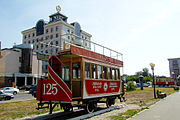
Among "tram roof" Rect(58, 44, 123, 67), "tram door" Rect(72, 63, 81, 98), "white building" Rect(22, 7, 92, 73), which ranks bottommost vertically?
"tram door" Rect(72, 63, 81, 98)

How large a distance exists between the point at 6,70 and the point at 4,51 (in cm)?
485

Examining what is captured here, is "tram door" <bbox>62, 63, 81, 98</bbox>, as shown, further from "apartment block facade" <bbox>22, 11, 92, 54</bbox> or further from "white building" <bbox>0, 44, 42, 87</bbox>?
"apartment block facade" <bbox>22, 11, 92, 54</bbox>

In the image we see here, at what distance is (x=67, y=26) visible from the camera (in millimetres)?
65375

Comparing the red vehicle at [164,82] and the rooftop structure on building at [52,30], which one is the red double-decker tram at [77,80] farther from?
the red vehicle at [164,82]

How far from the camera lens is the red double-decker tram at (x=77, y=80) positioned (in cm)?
801

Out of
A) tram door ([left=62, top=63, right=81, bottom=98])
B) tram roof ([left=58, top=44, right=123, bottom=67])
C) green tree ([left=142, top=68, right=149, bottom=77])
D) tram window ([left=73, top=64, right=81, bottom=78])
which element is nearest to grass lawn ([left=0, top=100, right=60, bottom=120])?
tram door ([left=62, top=63, right=81, bottom=98])

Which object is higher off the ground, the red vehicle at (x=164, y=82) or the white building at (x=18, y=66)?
the white building at (x=18, y=66)

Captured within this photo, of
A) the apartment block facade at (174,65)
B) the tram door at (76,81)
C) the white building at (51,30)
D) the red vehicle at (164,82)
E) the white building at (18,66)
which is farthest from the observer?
the apartment block facade at (174,65)

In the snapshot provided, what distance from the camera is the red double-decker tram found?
8.01m

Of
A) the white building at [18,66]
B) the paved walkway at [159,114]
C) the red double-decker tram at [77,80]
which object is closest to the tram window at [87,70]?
the red double-decker tram at [77,80]

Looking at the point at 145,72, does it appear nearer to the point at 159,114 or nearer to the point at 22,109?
the point at 159,114

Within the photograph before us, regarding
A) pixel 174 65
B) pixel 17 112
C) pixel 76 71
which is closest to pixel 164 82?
pixel 174 65

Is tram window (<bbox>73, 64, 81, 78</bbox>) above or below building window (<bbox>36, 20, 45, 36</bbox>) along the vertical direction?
below

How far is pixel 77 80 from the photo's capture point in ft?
30.3
